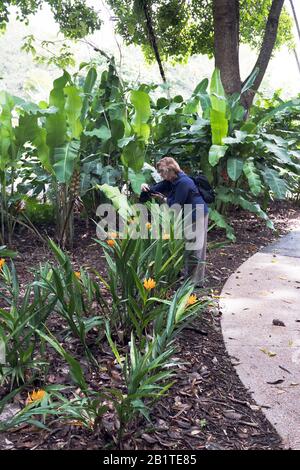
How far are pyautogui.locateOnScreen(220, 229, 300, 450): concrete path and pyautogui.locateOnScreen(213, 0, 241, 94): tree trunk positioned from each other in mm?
3784

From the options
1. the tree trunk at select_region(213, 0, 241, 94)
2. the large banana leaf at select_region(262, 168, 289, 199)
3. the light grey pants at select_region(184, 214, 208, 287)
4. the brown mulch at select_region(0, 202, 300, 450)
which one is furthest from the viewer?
the tree trunk at select_region(213, 0, 241, 94)

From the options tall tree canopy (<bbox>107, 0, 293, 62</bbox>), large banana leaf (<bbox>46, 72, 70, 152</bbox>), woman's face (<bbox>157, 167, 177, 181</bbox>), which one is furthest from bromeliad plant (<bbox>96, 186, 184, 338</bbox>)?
tall tree canopy (<bbox>107, 0, 293, 62</bbox>)

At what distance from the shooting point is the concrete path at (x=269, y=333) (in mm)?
2463

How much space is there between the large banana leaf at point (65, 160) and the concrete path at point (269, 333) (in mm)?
1698

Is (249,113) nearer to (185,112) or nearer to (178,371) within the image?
(185,112)

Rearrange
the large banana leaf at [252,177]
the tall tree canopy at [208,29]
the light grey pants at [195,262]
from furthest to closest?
the tall tree canopy at [208,29], the large banana leaf at [252,177], the light grey pants at [195,262]

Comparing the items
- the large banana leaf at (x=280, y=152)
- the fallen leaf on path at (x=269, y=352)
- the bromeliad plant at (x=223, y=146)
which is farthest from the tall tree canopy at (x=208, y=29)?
the fallen leaf on path at (x=269, y=352)

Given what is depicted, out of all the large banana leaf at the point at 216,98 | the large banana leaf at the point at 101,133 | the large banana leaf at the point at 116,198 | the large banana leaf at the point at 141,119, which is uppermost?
the large banana leaf at the point at 216,98

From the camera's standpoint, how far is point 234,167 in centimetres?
532

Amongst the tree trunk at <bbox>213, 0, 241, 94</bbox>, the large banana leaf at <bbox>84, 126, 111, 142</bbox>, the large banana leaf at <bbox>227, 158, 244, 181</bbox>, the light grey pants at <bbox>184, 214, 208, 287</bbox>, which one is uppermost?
the tree trunk at <bbox>213, 0, 241, 94</bbox>

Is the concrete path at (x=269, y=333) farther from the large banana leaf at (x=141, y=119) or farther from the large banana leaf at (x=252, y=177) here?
the large banana leaf at (x=141, y=119)

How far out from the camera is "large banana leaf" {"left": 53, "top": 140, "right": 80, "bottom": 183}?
428 centimetres

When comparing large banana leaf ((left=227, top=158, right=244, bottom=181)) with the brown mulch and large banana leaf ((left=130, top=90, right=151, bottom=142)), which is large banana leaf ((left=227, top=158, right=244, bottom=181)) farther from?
the brown mulch
